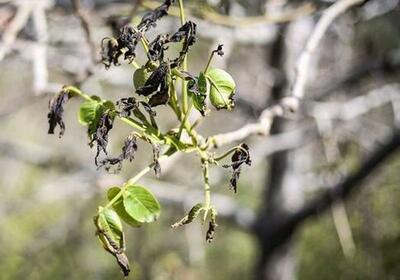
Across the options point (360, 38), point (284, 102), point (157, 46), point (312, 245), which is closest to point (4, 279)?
point (312, 245)

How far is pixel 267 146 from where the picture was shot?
244 centimetres

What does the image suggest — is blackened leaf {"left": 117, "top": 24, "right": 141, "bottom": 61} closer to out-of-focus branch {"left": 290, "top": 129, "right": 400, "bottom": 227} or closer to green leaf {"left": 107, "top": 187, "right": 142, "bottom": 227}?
green leaf {"left": 107, "top": 187, "right": 142, "bottom": 227}

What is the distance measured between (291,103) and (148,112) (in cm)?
32

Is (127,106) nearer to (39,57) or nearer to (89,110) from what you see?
(89,110)

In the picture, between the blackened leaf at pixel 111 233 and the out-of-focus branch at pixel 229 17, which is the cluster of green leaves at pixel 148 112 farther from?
the out-of-focus branch at pixel 229 17

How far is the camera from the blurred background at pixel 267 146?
5.41 feet

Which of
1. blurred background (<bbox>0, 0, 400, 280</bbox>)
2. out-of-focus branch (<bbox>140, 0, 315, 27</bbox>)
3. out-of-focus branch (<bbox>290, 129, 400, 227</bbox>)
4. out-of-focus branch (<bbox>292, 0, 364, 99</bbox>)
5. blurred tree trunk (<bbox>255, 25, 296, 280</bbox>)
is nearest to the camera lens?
out-of-focus branch (<bbox>292, 0, 364, 99</bbox>)

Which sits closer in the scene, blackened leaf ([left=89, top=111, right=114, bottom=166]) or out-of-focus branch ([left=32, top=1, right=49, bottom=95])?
blackened leaf ([left=89, top=111, right=114, bottom=166])

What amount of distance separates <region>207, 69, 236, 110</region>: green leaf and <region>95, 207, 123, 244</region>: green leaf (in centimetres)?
14

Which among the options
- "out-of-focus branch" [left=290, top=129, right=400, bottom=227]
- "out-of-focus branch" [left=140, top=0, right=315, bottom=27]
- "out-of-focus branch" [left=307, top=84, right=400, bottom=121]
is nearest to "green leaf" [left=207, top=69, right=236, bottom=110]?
"out-of-focus branch" [left=140, top=0, right=315, bottom=27]

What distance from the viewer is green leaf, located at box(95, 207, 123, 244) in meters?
0.59

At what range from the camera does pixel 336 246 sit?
11.1ft

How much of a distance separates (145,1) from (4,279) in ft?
8.37

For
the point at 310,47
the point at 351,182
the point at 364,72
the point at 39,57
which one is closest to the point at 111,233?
the point at 310,47
